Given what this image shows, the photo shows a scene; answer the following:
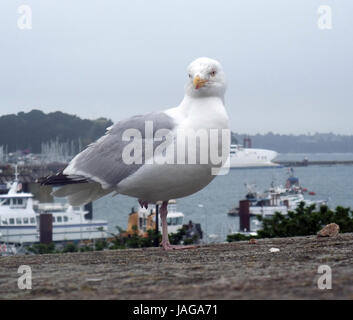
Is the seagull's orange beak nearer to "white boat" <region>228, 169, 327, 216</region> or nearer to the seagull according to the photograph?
the seagull

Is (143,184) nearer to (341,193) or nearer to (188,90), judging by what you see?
(188,90)

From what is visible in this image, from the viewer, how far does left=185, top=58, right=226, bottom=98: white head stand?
439 centimetres

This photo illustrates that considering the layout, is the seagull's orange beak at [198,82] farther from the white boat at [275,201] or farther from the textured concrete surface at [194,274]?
the white boat at [275,201]

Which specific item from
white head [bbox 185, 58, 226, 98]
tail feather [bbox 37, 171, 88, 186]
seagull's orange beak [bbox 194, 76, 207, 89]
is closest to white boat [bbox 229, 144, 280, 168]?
tail feather [bbox 37, 171, 88, 186]

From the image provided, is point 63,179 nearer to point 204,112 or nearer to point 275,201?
point 204,112

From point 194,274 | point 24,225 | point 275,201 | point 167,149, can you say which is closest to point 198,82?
point 167,149

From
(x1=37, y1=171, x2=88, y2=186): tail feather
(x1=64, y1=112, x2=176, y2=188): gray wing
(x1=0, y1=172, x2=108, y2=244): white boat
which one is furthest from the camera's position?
(x1=0, y1=172, x2=108, y2=244): white boat

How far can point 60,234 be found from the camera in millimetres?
30797

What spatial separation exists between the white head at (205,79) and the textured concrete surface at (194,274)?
45.4 inches

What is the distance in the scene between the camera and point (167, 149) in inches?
170

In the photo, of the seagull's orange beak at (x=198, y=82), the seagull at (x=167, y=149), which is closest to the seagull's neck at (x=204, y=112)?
the seagull at (x=167, y=149)

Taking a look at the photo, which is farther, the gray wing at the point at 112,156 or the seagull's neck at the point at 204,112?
the gray wing at the point at 112,156

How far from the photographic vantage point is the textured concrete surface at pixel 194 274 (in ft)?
8.50
